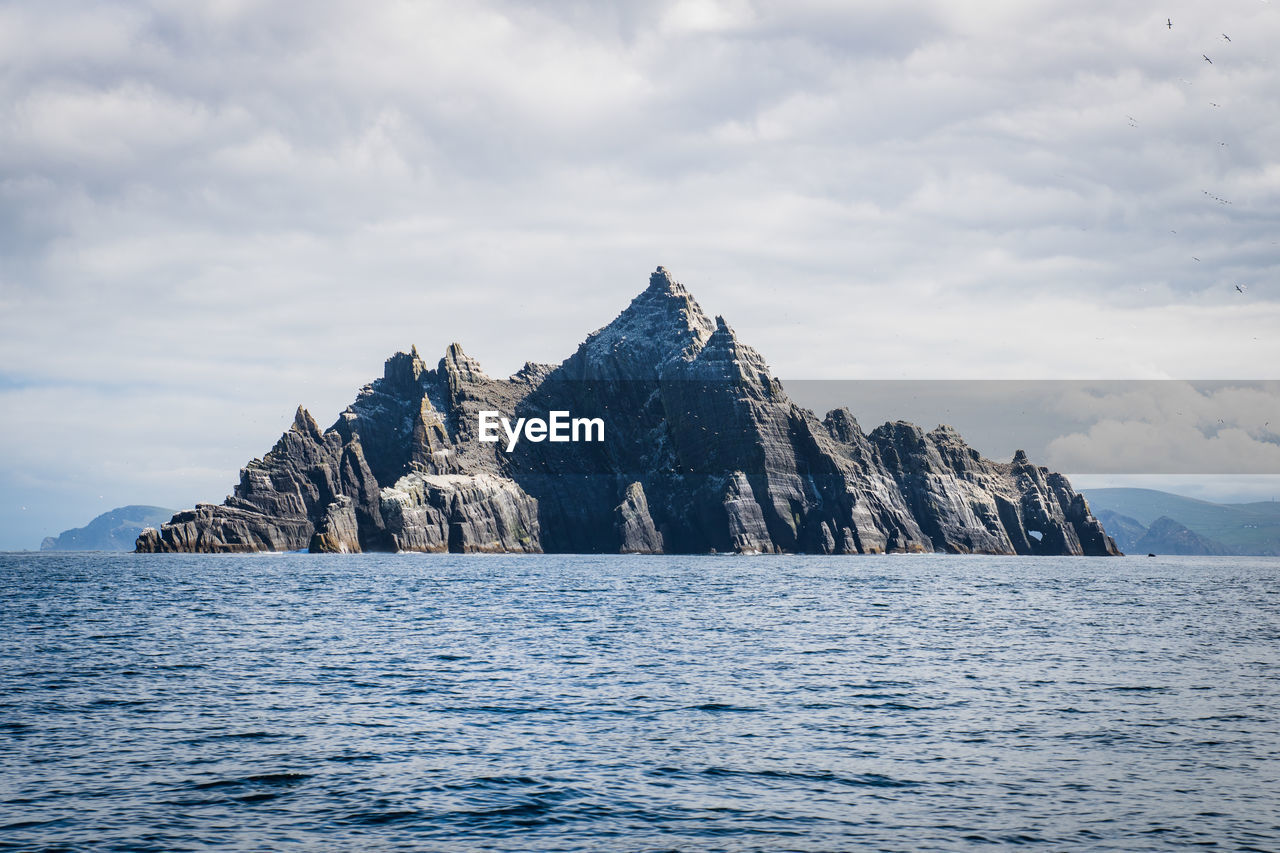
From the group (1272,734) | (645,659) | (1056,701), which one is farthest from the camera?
(645,659)

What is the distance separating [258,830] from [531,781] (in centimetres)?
688

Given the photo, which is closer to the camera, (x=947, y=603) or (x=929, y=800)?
(x=929, y=800)

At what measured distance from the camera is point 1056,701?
36469mm

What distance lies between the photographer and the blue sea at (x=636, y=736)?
70.4ft

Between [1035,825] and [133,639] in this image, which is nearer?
[1035,825]

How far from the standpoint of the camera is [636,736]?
30250 millimetres

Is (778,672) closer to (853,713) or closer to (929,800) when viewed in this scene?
(853,713)

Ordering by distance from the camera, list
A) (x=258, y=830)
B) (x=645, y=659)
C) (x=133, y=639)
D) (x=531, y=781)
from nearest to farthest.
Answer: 1. (x=258, y=830)
2. (x=531, y=781)
3. (x=645, y=659)
4. (x=133, y=639)

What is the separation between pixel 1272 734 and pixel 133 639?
55.7 meters

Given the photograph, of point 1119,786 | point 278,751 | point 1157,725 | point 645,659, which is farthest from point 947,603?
point 278,751

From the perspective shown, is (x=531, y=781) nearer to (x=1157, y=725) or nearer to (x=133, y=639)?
(x=1157, y=725)

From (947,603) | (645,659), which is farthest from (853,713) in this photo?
(947,603)

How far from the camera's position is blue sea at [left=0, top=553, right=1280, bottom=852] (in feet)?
70.4

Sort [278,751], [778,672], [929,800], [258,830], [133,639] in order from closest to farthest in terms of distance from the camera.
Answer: [258,830]
[929,800]
[278,751]
[778,672]
[133,639]
